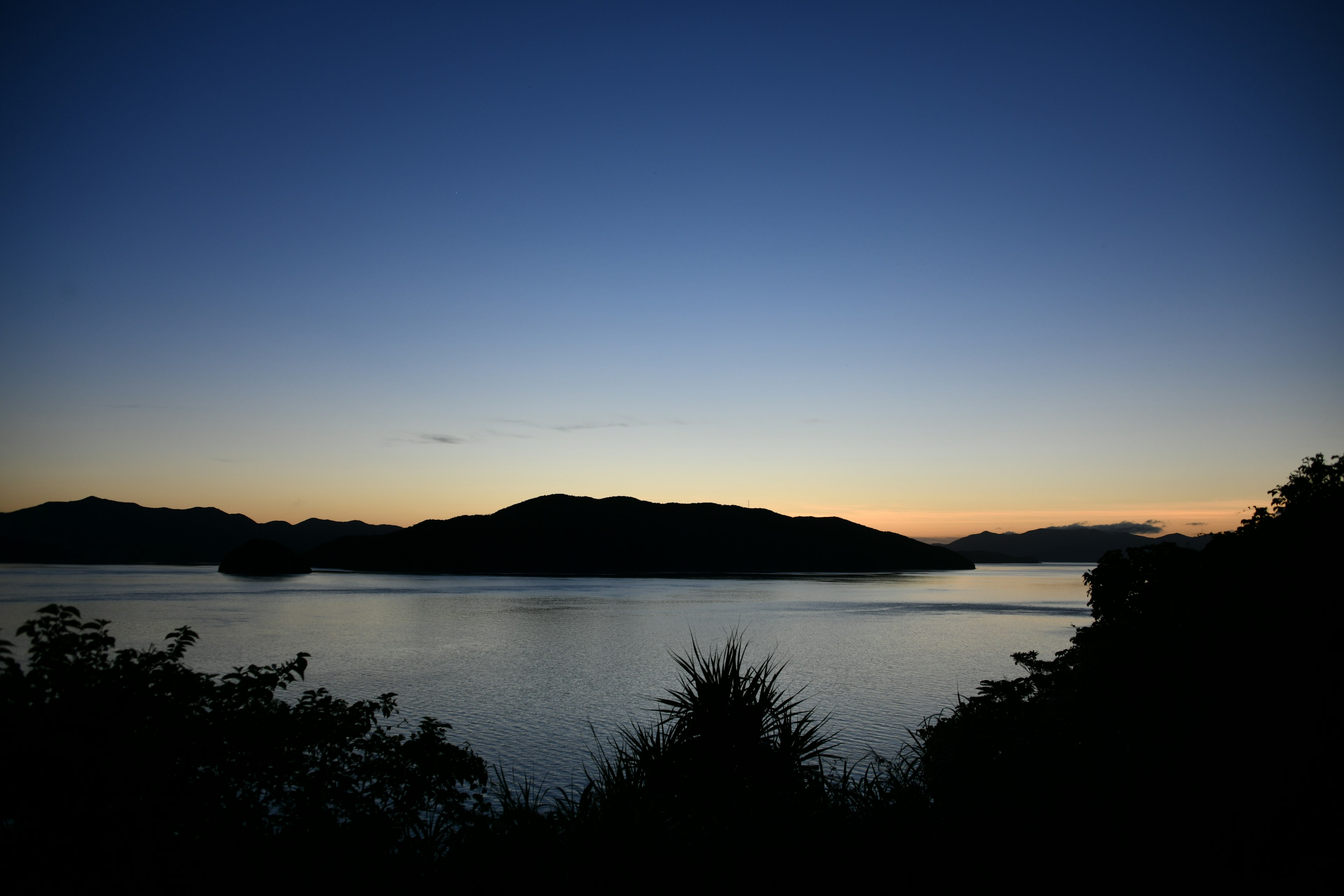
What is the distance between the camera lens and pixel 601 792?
7047mm

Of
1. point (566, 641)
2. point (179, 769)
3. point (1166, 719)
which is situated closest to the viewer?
point (179, 769)

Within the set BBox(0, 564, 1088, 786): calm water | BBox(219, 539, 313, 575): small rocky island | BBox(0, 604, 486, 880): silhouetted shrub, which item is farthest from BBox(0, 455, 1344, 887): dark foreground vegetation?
BBox(219, 539, 313, 575): small rocky island

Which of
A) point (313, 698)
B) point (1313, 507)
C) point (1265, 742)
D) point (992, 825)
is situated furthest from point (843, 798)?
point (1313, 507)

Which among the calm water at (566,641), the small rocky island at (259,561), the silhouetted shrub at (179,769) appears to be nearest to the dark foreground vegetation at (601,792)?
the silhouetted shrub at (179,769)

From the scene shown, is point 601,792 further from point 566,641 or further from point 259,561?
point 259,561

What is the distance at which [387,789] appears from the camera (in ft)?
24.1

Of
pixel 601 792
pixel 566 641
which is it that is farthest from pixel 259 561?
pixel 601 792

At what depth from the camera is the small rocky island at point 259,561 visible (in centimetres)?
Answer: 19338

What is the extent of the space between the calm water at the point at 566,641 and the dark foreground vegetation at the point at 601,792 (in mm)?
10829

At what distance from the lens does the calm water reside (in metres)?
25.5

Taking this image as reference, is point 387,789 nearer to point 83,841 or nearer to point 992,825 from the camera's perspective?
point 83,841

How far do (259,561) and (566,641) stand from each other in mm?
173926

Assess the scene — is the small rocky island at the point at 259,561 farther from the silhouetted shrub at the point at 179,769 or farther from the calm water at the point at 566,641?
the silhouetted shrub at the point at 179,769

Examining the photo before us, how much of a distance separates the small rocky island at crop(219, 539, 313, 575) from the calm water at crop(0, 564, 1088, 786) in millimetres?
77266
